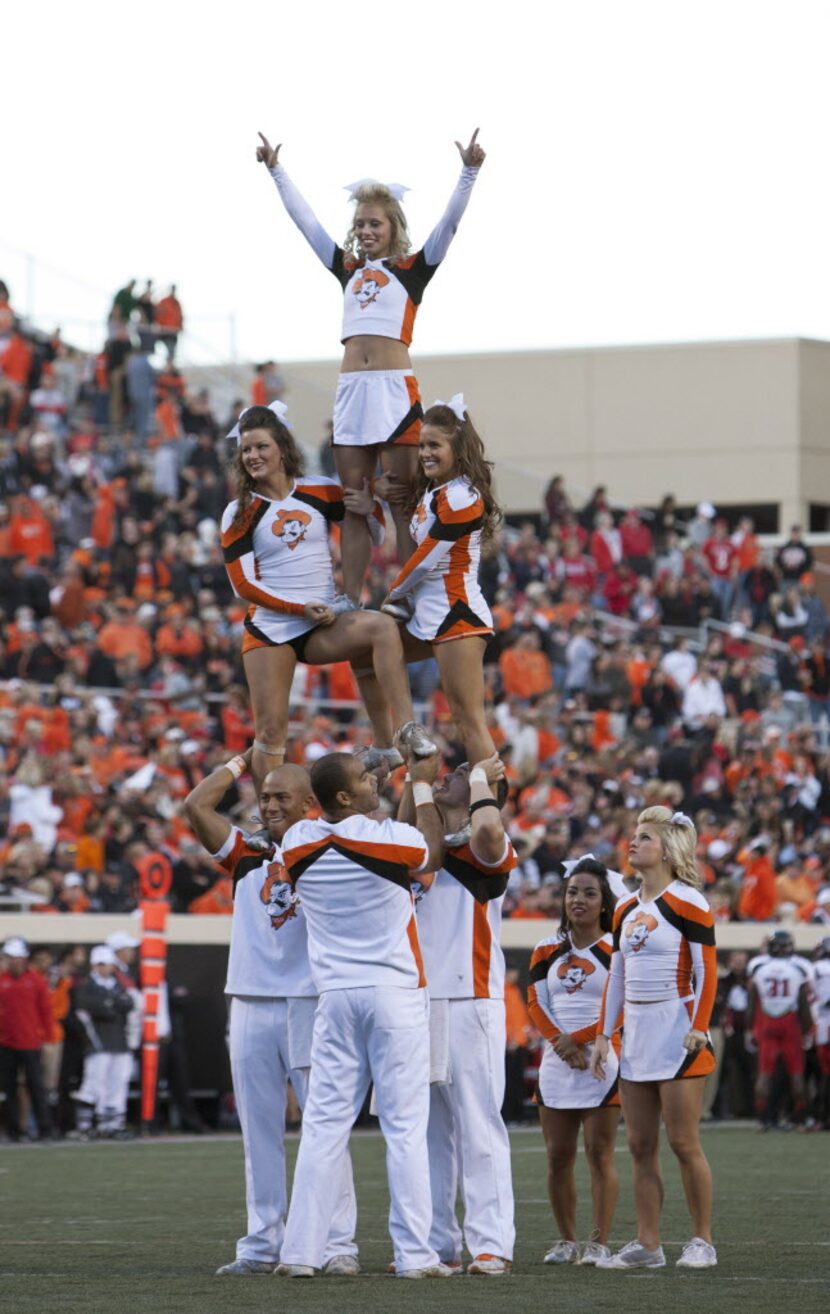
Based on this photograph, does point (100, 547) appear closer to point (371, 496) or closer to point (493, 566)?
point (493, 566)

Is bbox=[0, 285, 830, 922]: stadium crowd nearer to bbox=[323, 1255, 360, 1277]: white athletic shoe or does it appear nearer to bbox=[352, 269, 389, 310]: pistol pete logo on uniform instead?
bbox=[352, 269, 389, 310]: pistol pete logo on uniform

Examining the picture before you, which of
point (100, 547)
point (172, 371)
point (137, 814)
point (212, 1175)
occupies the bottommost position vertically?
point (212, 1175)

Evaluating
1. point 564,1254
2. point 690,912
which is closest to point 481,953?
point 690,912

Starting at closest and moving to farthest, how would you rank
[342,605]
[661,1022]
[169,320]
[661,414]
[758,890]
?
[661,1022] < [342,605] < [758,890] < [169,320] < [661,414]

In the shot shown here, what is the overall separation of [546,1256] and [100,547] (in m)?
15.6

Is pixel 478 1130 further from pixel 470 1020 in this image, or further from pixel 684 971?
pixel 684 971

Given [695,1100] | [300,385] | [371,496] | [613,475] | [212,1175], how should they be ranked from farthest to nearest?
1. [613,475]
2. [300,385]
3. [212,1175]
4. [371,496]
5. [695,1100]

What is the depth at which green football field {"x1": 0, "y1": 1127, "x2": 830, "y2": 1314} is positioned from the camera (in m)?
8.80

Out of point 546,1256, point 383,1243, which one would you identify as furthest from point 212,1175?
point 546,1256

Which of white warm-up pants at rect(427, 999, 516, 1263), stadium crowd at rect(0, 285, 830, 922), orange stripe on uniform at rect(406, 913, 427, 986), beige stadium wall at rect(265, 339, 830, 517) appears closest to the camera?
orange stripe on uniform at rect(406, 913, 427, 986)

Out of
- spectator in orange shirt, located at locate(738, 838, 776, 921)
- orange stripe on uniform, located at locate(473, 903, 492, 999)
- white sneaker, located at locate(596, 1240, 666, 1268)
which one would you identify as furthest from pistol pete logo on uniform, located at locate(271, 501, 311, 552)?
spectator in orange shirt, located at locate(738, 838, 776, 921)

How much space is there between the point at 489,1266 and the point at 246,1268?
95cm

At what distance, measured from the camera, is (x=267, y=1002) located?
33.2 feet

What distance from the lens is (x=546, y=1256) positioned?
1062 cm
